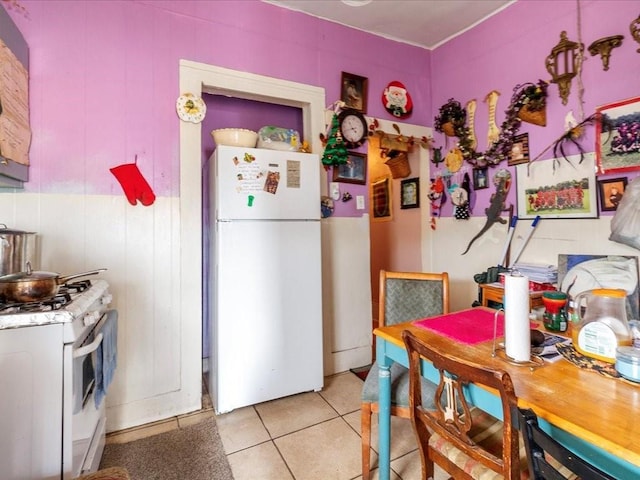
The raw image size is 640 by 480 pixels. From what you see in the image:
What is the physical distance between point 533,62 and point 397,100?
1.03 meters

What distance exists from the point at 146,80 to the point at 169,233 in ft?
3.23

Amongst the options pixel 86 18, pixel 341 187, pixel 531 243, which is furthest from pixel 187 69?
pixel 531 243

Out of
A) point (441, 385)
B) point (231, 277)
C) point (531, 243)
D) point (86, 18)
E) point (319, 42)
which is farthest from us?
point (319, 42)

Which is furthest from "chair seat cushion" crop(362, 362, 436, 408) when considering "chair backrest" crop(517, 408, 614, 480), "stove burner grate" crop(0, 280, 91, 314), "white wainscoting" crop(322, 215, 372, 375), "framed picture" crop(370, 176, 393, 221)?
"framed picture" crop(370, 176, 393, 221)

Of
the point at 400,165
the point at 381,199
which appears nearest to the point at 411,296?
the point at 400,165

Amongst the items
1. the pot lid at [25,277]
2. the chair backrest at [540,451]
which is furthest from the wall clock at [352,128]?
the chair backrest at [540,451]

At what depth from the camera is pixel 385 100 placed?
9.29 ft

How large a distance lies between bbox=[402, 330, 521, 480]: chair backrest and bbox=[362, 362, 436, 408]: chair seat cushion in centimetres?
16

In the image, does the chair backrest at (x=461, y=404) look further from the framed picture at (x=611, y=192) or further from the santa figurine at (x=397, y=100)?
the santa figurine at (x=397, y=100)

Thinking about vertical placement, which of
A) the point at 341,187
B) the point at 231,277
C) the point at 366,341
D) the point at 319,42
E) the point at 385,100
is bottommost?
the point at 366,341

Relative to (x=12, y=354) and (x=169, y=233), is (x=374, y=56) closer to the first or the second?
(x=169, y=233)

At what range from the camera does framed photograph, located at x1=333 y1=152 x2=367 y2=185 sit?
2652mm

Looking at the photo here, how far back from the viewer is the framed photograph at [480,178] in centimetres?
262

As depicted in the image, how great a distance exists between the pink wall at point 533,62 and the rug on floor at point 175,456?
2.54 meters
